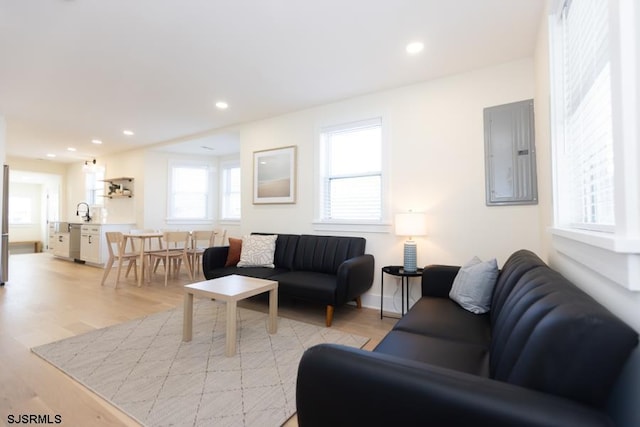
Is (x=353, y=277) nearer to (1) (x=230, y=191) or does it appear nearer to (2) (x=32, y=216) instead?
(1) (x=230, y=191)

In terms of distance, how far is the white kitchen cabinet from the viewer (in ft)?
19.9

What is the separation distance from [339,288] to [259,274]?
1.05m

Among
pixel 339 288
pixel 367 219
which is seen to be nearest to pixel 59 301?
pixel 339 288

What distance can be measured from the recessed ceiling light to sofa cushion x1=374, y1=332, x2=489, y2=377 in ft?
7.80

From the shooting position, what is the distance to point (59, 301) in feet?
11.9

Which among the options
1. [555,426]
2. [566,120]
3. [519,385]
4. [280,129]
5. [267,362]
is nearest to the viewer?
[555,426]

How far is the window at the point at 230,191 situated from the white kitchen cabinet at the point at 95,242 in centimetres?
201

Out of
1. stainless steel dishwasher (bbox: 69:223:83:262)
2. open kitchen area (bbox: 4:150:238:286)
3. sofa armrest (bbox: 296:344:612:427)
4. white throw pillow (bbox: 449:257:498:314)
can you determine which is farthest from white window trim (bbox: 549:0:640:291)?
stainless steel dishwasher (bbox: 69:223:83:262)

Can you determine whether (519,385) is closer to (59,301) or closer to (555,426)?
(555,426)

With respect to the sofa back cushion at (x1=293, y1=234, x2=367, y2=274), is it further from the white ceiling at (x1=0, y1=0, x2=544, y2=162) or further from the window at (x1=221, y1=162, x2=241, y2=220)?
the window at (x1=221, y1=162, x2=241, y2=220)

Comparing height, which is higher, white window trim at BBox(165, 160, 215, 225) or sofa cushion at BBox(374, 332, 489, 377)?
white window trim at BBox(165, 160, 215, 225)

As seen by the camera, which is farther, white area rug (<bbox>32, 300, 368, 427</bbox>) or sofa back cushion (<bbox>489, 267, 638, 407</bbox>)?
white area rug (<bbox>32, 300, 368, 427</bbox>)

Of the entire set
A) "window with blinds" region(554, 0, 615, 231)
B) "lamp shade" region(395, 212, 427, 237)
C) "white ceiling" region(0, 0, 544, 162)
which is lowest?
"lamp shade" region(395, 212, 427, 237)

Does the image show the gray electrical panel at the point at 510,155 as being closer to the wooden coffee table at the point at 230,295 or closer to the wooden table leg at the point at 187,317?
the wooden coffee table at the point at 230,295
